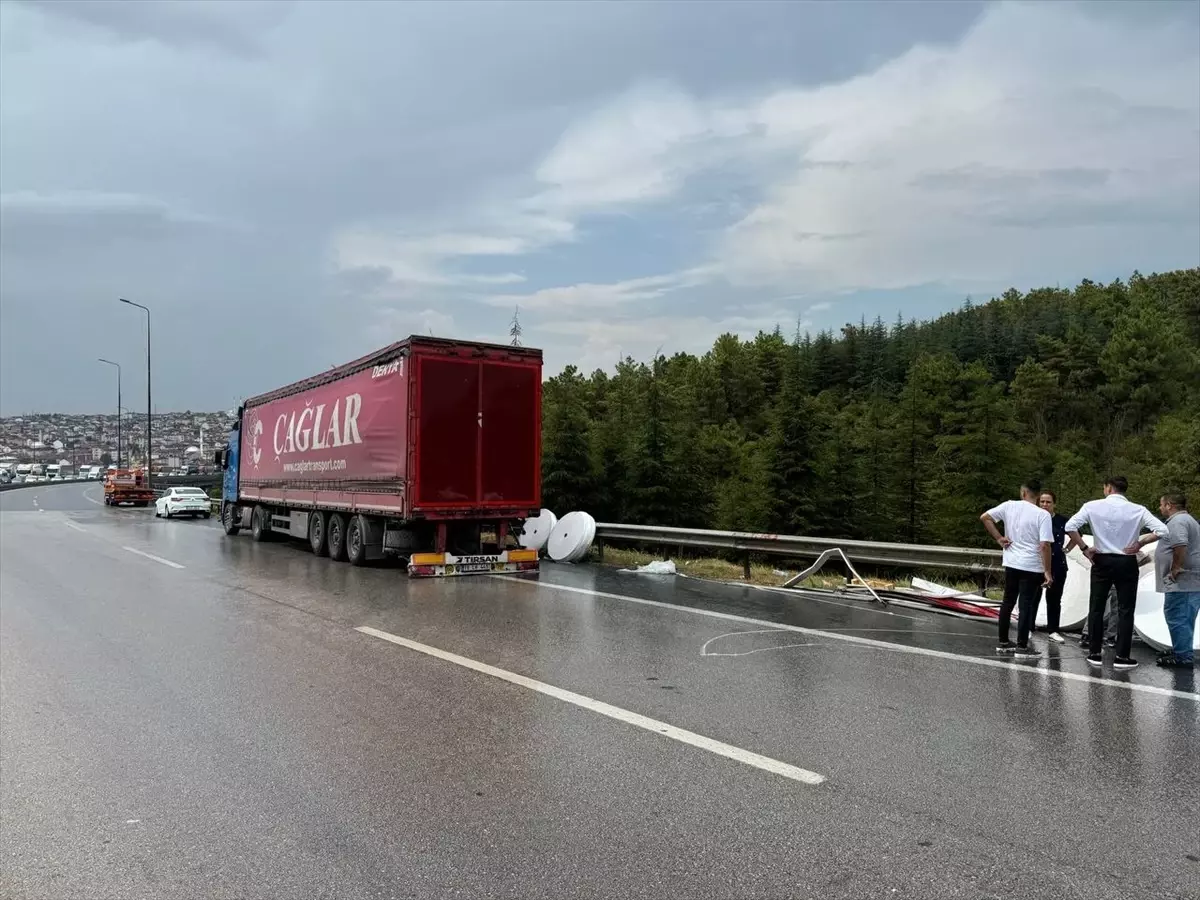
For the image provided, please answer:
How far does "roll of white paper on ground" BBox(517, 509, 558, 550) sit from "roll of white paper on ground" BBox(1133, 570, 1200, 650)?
10704 millimetres

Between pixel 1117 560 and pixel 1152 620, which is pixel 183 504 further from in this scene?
pixel 1117 560

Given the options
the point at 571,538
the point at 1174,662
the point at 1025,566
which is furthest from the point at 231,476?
the point at 1174,662

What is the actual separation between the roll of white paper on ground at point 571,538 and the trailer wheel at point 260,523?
8627 mm

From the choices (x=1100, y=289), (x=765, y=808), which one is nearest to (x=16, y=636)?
(x=765, y=808)

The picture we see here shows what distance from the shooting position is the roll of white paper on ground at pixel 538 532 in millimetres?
17422

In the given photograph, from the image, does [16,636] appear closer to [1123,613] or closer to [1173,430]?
[1123,613]

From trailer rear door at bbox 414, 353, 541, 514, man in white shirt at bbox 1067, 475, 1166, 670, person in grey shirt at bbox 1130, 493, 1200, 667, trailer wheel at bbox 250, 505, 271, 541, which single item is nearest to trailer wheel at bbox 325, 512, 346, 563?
trailer rear door at bbox 414, 353, 541, 514

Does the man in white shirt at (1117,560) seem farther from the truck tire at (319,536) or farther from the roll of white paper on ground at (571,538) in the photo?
the truck tire at (319,536)

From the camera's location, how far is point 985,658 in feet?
25.4

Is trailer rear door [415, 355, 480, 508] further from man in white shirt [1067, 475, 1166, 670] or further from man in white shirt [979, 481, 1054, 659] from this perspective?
man in white shirt [1067, 475, 1166, 670]

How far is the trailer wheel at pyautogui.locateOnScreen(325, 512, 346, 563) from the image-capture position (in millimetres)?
16766

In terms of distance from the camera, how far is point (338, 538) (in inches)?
662

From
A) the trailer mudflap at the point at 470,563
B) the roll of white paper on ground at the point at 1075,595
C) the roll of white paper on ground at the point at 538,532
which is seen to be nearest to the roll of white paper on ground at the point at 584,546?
the roll of white paper on ground at the point at 538,532

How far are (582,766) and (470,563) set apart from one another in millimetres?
9706
